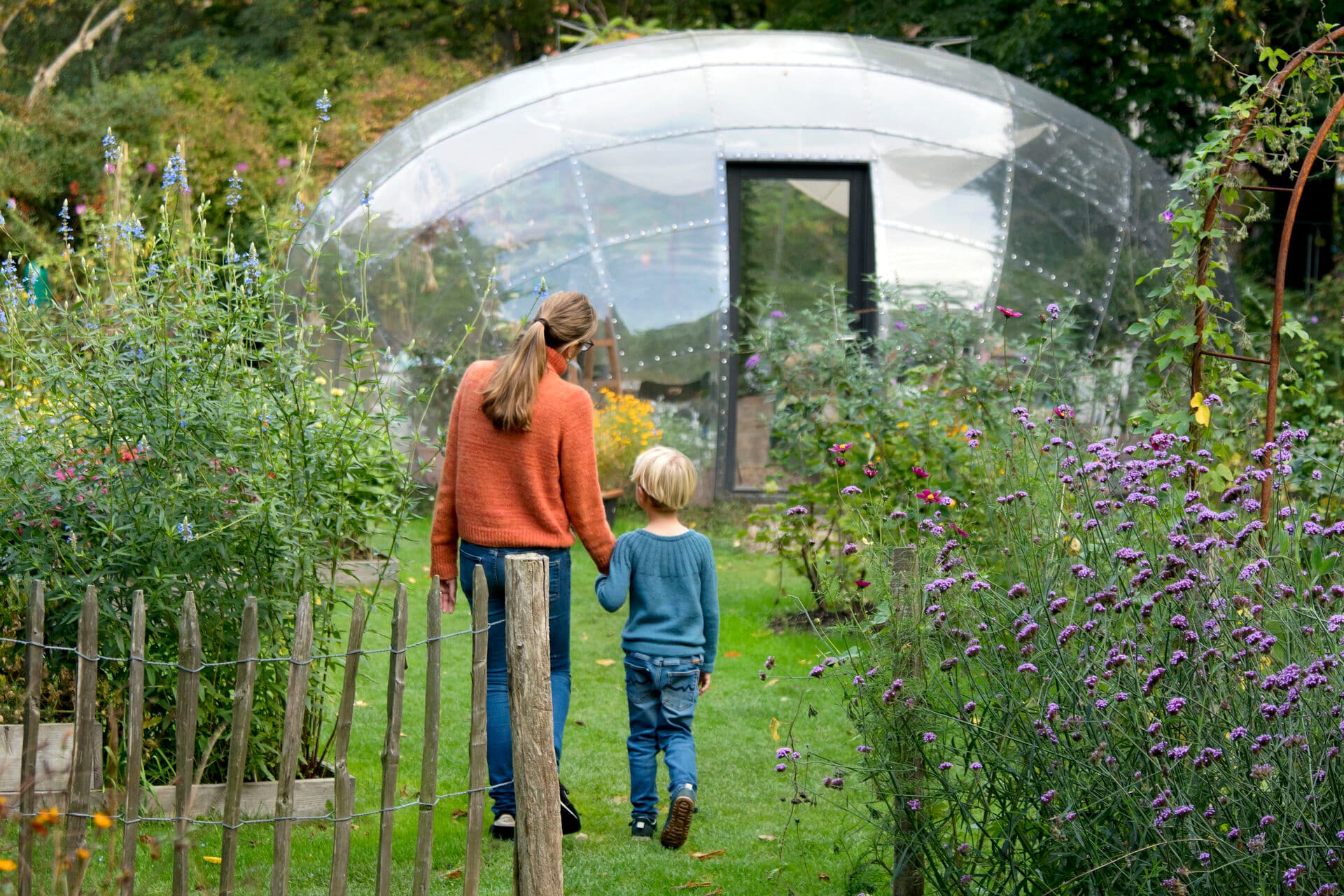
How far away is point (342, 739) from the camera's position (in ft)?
10.3

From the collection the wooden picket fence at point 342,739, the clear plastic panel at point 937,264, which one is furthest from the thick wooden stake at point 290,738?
the clear plastic panel at point 937,264

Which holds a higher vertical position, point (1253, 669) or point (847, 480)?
point (847, 480)

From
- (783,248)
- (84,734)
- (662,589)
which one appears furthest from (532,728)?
(783,248)

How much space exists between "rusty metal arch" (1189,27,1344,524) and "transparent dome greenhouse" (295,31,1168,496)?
4187 mm

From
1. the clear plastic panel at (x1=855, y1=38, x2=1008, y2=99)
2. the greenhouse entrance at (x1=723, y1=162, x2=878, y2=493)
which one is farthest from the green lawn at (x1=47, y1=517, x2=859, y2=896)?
the clear plastic panel at (x1=855, y1=38, x2=1008, y2=99)

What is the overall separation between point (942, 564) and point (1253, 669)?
91 cm

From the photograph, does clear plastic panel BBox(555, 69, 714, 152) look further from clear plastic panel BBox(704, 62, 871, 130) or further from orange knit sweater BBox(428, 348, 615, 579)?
orange knit sweater BBox(428, 348, 615, 579)

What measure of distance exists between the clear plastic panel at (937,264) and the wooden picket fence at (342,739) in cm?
737

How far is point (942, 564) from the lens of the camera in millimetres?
3525

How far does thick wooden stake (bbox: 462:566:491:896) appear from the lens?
318cm

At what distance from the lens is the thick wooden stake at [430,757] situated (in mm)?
3092

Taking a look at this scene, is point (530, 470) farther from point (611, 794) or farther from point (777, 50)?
point (777, 50)

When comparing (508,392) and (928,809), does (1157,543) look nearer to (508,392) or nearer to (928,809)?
(928,809)

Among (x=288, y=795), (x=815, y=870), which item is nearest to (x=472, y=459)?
(x=288, y=795)
